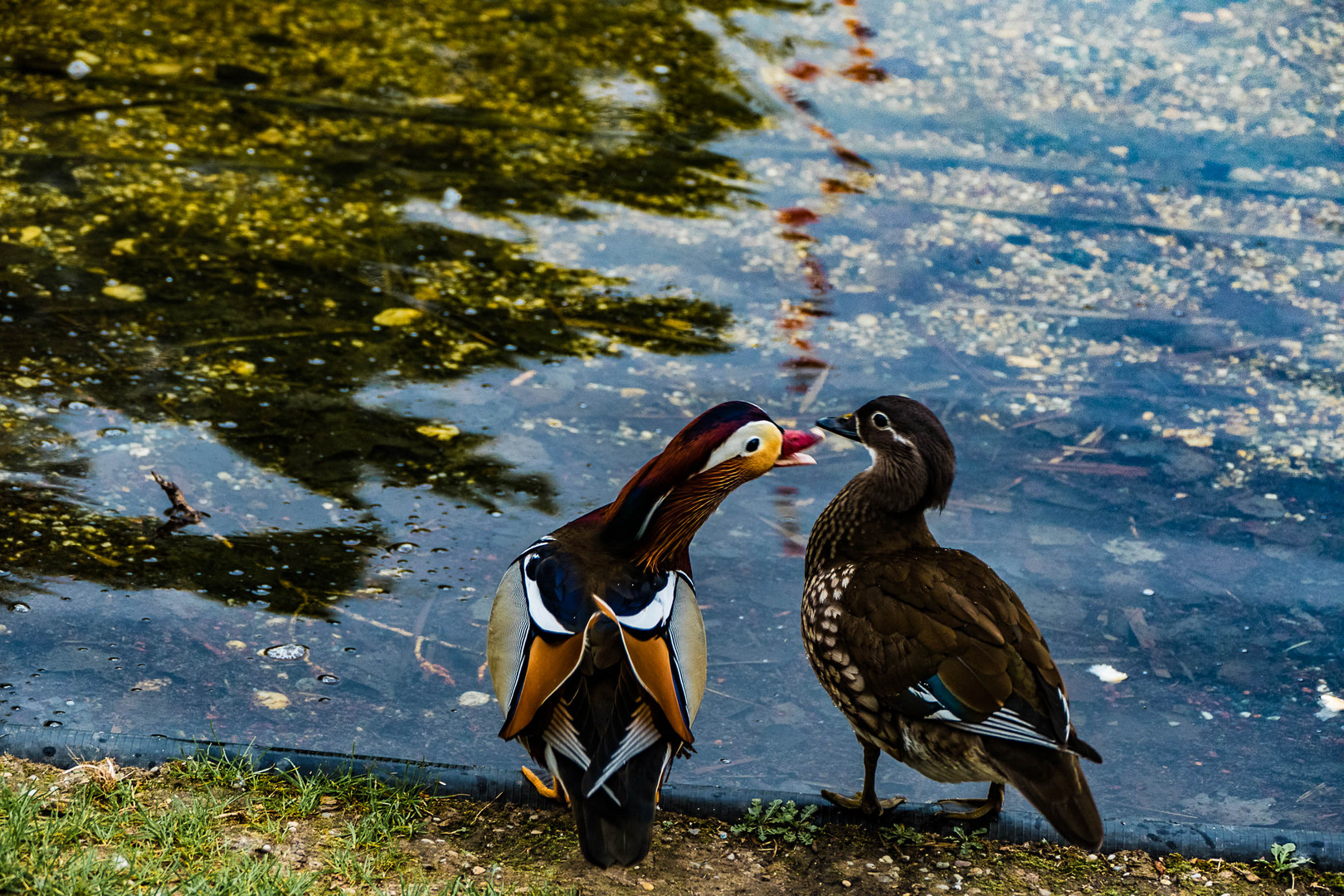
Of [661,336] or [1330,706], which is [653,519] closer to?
[1330,706]

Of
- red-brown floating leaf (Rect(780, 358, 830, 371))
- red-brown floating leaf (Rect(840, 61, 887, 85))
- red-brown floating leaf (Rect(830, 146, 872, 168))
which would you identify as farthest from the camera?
red-brown floating leaf (Rect(840, 61, 887, 85))

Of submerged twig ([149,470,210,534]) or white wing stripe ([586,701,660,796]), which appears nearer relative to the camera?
white wing stripe ([586,701,660,796])

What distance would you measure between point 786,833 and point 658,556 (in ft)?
2.33

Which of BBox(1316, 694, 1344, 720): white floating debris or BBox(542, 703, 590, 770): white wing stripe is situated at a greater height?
BBox(542, 703, 590, 770): white wing stripe

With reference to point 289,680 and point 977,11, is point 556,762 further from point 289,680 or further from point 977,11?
point 977,11

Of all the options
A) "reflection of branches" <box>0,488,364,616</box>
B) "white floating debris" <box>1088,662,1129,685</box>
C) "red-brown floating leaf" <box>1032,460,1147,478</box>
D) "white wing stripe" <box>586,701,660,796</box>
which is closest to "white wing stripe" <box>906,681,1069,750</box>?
"white wing stripe" <box>586,701,660,796</box>

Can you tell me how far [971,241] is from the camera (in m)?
5.95

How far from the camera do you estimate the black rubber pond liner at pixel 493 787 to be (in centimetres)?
297

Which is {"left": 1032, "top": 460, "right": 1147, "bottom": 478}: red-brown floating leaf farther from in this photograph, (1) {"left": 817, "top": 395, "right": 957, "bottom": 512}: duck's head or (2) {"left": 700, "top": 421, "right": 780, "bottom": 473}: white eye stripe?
(2) {"left": 700, "top": 421, "right": 780, "bottom": 473}: white eye stripe

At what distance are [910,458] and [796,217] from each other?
303cm

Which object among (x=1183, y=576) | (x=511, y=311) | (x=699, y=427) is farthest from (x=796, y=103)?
(x=699, y=427)

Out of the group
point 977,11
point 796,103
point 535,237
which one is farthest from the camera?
point 977,11

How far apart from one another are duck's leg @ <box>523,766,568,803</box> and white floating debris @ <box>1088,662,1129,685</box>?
1.67 meters

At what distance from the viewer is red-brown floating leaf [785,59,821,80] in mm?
7125
